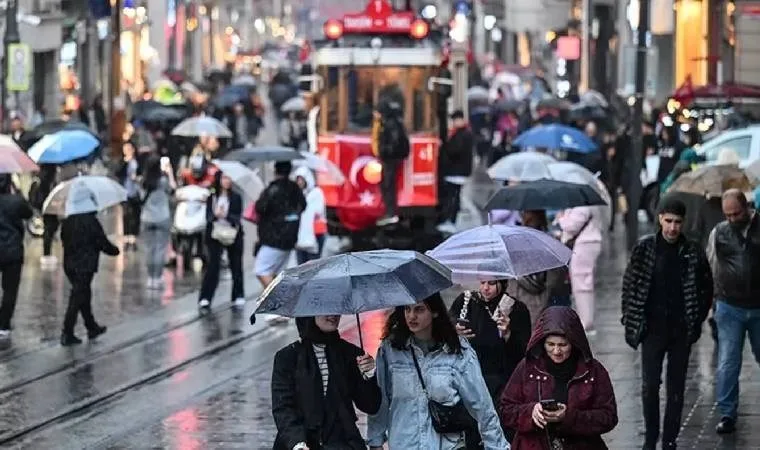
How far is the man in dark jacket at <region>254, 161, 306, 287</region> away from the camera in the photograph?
21.7 m

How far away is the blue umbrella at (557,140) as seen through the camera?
29.4 meters

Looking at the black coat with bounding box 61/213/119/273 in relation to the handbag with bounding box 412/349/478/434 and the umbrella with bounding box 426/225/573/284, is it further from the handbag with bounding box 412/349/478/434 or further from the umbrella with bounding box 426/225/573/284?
the handbag with bounding box 412/349/478/434

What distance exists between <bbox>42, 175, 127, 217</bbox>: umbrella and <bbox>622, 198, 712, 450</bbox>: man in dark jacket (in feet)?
26.2

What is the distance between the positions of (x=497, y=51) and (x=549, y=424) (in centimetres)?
8794

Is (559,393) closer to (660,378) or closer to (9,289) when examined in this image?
(660,378)

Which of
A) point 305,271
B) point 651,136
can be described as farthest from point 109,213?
point 305,271

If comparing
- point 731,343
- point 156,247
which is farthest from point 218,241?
point 731,343

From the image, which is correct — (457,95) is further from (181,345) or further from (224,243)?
(181,345)

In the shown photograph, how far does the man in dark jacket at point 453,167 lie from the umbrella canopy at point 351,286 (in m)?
20.6

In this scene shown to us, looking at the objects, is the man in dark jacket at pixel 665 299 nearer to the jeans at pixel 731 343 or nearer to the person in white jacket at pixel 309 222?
the jeans at pixel 731 343

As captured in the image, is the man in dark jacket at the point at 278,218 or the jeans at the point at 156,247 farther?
the jeans at the point at 156,247

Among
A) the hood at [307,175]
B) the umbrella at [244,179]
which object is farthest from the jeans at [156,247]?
the umbrella at [244,179]

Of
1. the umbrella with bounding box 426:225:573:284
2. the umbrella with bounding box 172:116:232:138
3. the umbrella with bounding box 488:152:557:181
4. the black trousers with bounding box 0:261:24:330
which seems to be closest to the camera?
the umbrella with bounding box 426:225:573:284

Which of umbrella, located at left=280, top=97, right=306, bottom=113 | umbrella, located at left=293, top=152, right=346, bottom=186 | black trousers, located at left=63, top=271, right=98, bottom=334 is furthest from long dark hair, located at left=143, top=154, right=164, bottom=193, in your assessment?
umbrella, located at left=280, top=97, right=306, bottom=113
